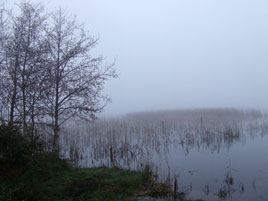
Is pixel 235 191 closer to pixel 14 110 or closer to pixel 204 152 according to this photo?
pixel 204 152

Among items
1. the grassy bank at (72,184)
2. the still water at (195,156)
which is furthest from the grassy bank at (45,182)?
the still water at (195,156)

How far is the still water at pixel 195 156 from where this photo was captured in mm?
6680

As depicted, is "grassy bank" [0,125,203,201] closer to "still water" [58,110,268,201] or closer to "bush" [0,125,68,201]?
"bush" [0,125,68,201]

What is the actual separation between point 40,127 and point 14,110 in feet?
3.32

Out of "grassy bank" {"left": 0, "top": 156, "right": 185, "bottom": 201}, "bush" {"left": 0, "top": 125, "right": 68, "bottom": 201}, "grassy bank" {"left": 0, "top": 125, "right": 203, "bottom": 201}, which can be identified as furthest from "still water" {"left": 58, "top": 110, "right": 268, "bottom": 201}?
"bush" {"left": 0, "top": 125, "right": 68, "bottom": 201}

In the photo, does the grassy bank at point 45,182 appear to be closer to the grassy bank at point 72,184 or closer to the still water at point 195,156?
the grassy bank at point 72,184

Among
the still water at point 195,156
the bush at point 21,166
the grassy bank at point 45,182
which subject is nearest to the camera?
the bush at point 21,166

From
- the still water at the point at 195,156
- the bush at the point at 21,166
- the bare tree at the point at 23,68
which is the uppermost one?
the bare tree at the point at 23,68

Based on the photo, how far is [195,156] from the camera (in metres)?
10.5

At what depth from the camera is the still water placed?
6.68m

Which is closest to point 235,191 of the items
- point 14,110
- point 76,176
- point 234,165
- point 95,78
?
point 234,165

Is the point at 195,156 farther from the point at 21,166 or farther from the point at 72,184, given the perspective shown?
the point at 21,166

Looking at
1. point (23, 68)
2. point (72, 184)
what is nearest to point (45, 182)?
point (72, 184)

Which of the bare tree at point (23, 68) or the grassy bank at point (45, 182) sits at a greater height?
the bare tree at point (23, 68)
